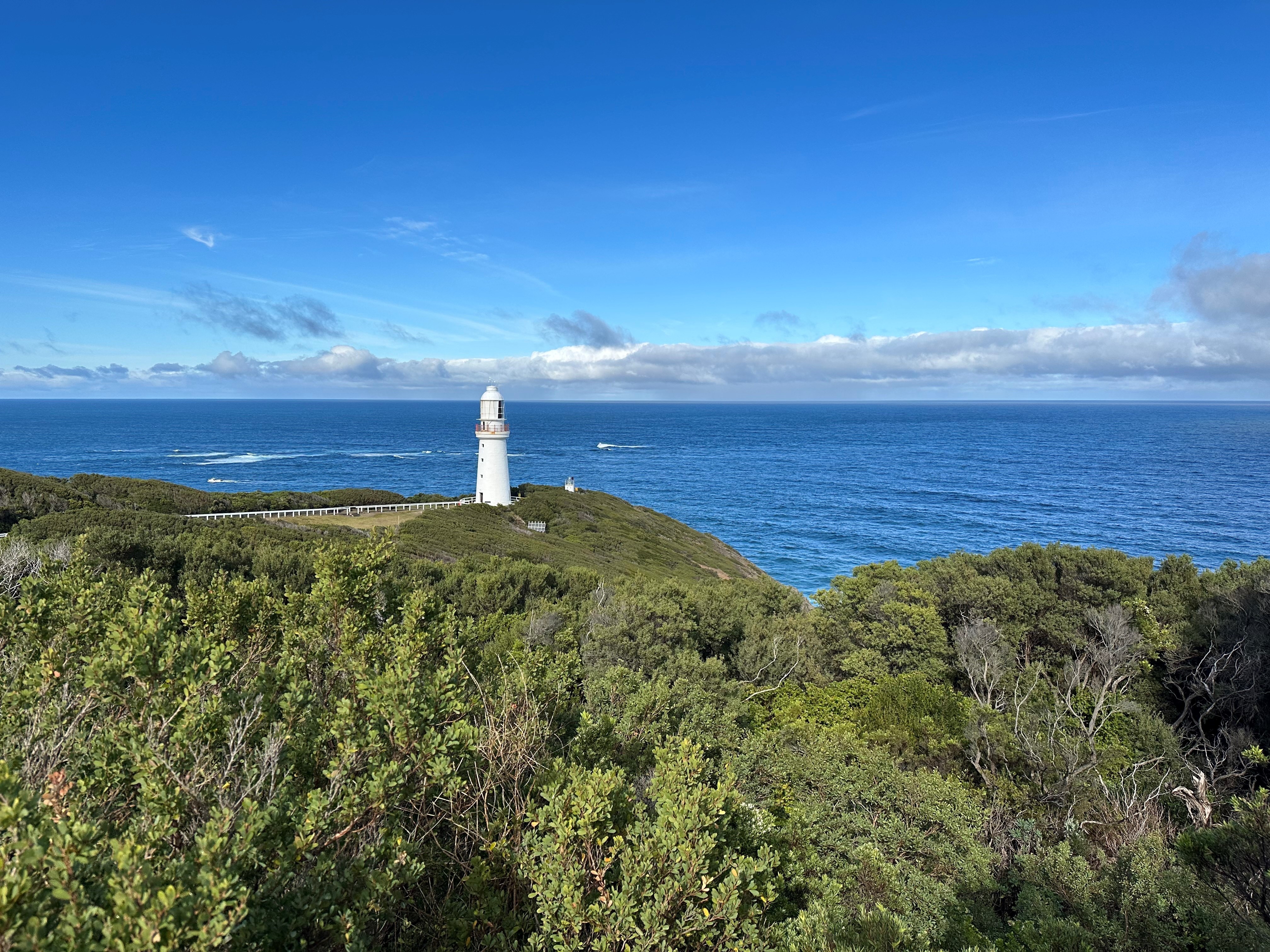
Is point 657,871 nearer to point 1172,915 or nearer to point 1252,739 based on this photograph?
point 1172,915

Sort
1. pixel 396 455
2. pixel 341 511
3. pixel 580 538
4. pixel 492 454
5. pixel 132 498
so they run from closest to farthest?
pixel 132 498 < pixel 341 511 < pixel 580 538 < pixel 492 454 < pixel 396 455

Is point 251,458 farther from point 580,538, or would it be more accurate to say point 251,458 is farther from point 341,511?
point 580,538

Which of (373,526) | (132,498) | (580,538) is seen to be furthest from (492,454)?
(132,498)

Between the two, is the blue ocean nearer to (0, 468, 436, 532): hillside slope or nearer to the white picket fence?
the white picket fence

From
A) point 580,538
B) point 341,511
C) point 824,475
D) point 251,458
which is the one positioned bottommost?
point 824,475

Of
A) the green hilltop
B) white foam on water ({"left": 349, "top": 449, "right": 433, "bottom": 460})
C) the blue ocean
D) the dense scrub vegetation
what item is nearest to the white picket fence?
the green hilltop

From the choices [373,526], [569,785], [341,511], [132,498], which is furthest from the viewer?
[341,511]
